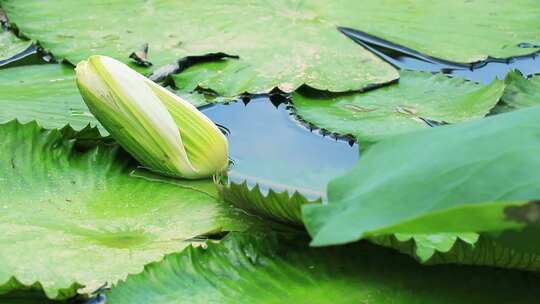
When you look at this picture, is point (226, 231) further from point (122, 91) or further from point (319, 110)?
point (319, 110)

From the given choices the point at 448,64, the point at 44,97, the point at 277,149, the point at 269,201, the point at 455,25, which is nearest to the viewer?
the point at 269,201

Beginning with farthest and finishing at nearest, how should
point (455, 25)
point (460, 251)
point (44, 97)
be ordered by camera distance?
1. point (455, 25)
2. point (44, 97)
3. point (460, 251)

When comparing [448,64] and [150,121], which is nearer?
[150,121]

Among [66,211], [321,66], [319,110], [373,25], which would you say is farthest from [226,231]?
[373,25]

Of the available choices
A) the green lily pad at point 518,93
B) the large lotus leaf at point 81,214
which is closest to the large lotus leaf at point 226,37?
the green lily pad at point 518,93

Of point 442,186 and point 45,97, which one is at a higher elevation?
point 442,186

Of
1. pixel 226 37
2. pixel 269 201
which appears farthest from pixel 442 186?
pixel 226 37

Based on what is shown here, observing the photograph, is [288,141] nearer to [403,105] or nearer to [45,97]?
Answer: [403,105]
